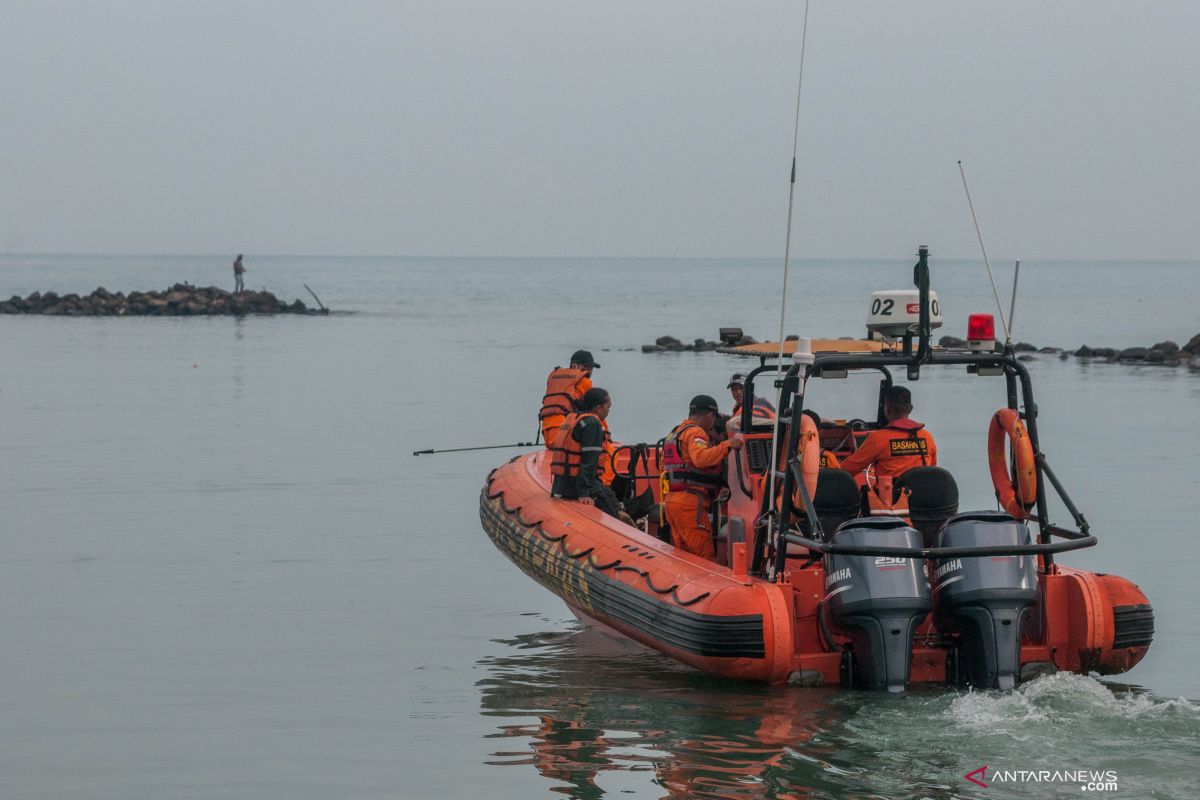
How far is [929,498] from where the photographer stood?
747cm

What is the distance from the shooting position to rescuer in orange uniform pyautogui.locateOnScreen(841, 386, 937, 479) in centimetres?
771

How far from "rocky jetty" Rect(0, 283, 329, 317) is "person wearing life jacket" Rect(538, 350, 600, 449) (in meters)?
41.0

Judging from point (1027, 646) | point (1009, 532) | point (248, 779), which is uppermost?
point (1009, 532)

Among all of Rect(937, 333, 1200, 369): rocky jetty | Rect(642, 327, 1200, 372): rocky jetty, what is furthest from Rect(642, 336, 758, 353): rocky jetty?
Rect(937, 333, 1200, 369): rocky jetty

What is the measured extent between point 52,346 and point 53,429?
16918mm

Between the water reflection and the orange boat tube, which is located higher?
the orange boat tube

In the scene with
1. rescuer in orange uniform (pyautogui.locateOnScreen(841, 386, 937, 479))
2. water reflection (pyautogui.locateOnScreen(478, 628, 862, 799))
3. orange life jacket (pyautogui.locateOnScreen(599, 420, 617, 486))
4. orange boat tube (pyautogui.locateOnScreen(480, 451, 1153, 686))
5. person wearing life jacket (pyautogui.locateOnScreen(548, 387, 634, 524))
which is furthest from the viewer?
orange life jacket (pyautogui.locateOnScreen(599, 420, 617, 486))

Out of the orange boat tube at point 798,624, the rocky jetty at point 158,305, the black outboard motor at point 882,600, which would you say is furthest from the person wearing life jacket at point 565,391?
the rocky jetty at point 158,305

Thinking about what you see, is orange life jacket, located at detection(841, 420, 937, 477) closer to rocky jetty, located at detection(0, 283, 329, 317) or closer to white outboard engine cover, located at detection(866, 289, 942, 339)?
white outboard engine cover, located at detection(866, 289, 942, 339)

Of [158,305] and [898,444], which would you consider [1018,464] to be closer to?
[898,444]

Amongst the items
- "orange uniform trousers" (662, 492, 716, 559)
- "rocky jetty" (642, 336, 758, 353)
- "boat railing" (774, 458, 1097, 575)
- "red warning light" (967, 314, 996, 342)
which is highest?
"red warning light" (967, 314, 996, 342)

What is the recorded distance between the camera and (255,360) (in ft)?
103

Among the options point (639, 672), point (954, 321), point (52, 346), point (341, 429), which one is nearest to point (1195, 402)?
point (341, 429)

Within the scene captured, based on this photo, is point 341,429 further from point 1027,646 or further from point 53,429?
point 1027,646
